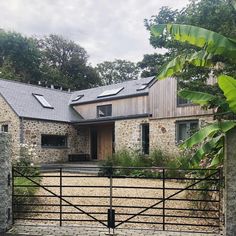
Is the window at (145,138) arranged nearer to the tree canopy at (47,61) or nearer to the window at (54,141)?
the window at (54,141)

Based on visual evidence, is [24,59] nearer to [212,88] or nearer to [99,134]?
[99,134]

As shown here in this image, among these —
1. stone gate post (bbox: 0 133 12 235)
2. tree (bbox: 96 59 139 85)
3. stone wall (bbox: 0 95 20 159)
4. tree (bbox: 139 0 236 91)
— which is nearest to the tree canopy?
tree (bbox: 96 59 139 85)

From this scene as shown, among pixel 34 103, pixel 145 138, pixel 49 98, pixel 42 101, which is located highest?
pixel 49 98

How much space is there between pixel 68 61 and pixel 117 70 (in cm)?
941

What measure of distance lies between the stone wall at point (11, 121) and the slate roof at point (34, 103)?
378 millimetres

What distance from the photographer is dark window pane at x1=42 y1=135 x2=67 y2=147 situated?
936 inches

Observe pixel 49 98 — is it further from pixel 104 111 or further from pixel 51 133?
pixel 104 111

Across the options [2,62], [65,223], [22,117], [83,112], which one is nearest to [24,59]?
[2,62]

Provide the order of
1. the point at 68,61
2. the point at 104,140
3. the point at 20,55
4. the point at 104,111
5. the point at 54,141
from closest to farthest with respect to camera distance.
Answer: the point at 54,141, the point at 104,111, the point at 104,140, the point at 20,55, the point at 68,61

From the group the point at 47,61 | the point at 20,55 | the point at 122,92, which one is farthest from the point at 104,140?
the point at 47,61

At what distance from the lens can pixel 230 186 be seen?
5895 millimetres

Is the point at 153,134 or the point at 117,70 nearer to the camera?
the point at 153,134

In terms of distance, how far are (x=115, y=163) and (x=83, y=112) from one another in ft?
32.6

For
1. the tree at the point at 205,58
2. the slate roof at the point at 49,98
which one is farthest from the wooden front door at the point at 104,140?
the tree at the point at 205,58
